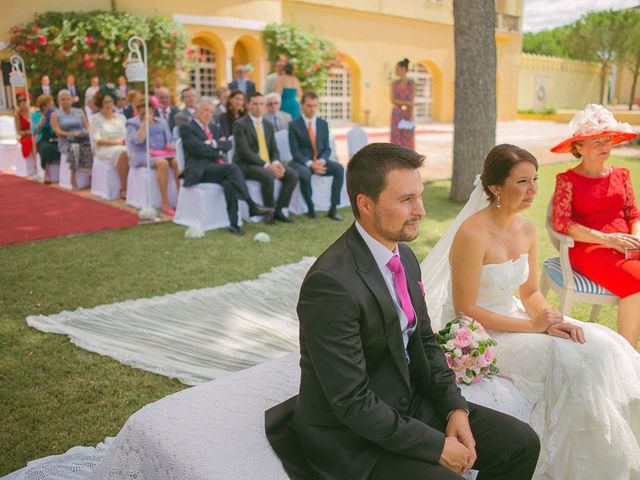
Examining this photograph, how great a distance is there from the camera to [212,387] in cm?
257

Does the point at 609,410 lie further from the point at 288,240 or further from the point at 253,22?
the point at 253,22

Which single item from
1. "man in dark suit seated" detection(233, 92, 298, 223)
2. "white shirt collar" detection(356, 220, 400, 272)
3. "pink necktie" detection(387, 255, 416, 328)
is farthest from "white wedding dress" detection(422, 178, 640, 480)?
"man in dark suit seated" detection(233, 92, 298, 223)

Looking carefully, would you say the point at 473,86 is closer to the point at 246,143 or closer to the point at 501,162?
the point at 246,143

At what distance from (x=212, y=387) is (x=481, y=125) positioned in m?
7.24

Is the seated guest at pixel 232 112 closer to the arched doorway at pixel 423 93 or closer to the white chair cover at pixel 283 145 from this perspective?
the white chair cover at pixel 283 145

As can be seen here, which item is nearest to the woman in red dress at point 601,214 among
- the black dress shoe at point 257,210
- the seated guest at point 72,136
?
the black dress shoe at point 257,210

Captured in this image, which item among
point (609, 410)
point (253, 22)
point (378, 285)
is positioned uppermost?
point (253, 22)

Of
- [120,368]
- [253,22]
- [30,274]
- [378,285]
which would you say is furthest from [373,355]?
[253,22]

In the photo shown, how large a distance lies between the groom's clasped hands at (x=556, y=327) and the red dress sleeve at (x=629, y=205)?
5.99 feet

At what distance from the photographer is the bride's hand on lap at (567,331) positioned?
2.73 m

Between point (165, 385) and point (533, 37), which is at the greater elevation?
point (533, 37)

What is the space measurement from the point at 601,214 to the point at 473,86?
4.89m

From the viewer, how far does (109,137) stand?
9.84 m

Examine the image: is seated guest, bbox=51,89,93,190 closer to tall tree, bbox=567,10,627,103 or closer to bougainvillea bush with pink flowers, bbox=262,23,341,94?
bougainvillea bush with pink flowers, bbox=262,23,341,94
